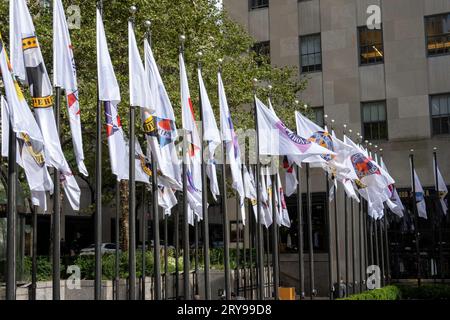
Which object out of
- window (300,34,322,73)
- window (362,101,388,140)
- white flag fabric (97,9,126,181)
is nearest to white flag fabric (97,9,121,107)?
white flag fabric (97,9,126,181)

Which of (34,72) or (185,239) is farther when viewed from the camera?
(185,239)

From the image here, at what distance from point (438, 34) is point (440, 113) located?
5.17m

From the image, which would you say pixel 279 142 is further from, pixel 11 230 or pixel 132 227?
pixel 11 230

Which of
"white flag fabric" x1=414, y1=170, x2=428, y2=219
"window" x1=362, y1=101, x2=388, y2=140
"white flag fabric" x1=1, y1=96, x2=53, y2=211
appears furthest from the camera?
"window" x1=362, y1=101, x2=388, y2=140

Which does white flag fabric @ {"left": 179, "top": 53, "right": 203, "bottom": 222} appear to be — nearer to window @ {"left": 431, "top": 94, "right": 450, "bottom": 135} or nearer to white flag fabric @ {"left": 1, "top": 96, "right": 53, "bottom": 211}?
white flag fabric @ {"left": 1, "top": 96, "right": 53, "bottom": 211}

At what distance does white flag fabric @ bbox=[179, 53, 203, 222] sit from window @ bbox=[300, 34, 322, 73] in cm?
2753

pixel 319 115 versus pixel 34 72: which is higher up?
pixel 319 115

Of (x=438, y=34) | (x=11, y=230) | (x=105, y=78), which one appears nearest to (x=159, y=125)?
(x=105, y=78)

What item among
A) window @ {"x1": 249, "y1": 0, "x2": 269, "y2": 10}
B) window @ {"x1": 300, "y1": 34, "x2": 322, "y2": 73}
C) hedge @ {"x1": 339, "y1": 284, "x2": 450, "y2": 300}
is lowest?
hedge @ {"x1": 339, "y1": 284, "x2": 450, "y2": 300}

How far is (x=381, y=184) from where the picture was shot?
1054 inches

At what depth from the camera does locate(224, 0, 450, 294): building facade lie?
42500 millimetres

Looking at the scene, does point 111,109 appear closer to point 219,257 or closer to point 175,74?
point 175,74

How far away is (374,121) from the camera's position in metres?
44.3
